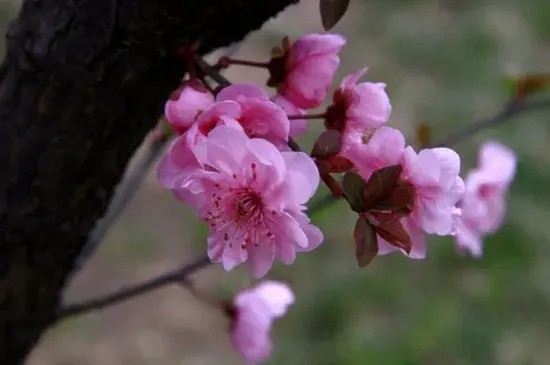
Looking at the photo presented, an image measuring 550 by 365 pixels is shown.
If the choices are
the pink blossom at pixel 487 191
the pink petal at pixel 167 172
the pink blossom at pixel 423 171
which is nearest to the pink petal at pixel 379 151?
the pink blossom at pixel 423 171

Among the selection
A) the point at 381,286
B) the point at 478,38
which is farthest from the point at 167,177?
the point at 478,38

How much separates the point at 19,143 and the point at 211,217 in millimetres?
236

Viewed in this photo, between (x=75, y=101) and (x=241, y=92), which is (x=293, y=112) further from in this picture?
(x=75, y=101)

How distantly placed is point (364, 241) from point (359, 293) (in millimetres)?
1625

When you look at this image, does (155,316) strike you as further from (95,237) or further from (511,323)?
(95,237)

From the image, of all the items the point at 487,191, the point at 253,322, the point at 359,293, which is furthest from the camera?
the point at 359,293

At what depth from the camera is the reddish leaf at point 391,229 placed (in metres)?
0.46

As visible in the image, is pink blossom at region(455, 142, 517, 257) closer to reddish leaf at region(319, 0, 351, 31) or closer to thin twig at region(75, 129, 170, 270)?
thin twig at region(75, 129, 170, 270)

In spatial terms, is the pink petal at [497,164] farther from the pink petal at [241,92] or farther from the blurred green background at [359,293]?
the blurred green background at [359,293]

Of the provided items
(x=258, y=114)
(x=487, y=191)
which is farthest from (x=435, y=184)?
(x=487, y=191)

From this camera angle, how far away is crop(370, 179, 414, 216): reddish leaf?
1.51ft

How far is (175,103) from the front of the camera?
482 millimetres

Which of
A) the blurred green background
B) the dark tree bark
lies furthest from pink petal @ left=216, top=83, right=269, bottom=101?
the blurred green background

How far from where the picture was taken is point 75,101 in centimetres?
61
